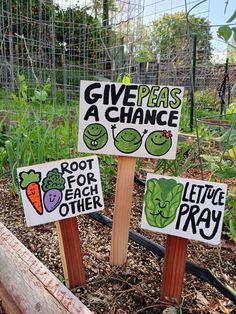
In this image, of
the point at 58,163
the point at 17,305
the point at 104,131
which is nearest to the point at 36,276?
the point at 17,305

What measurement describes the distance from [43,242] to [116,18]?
208 cm

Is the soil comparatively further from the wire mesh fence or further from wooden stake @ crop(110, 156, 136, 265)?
the wire mesh fence

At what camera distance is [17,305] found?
734 millimetres

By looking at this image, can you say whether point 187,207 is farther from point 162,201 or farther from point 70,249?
point 70,249

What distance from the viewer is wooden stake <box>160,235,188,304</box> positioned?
2.34 ft

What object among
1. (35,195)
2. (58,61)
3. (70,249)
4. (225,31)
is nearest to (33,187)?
(35,195)

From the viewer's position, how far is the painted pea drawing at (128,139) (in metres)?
0.80

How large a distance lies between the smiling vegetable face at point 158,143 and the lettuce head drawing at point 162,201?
0.39ft

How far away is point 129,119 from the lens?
0.80 meters

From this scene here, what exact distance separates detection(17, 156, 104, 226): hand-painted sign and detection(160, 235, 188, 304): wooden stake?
0.22 meters

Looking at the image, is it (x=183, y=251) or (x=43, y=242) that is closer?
(x=183, y=251)

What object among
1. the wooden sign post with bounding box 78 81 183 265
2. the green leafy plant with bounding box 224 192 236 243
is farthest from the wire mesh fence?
the green leafy plant with bounding box 224 192 236 243

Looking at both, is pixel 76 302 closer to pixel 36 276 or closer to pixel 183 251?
pixel 36 276

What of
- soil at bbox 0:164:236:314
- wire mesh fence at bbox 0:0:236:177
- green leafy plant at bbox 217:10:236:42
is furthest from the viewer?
wire mesh fence at bbox 0:0:236:177
